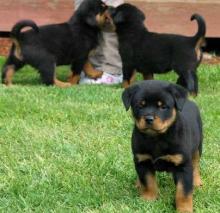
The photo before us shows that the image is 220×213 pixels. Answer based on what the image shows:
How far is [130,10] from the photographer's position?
752 cm

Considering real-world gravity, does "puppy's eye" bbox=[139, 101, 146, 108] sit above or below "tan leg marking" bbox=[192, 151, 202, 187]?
above

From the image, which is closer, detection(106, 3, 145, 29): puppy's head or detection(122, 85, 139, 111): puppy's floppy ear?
detection(122, 85, 139, 111): puppy's floppy ear

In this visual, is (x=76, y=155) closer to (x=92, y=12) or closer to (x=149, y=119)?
(x=149, y=119)

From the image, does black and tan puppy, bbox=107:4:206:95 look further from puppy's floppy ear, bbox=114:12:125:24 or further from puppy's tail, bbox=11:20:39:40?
puppy's tail, bbox=11:20:39:40

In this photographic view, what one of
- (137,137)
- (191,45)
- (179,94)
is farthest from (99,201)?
(191,45)

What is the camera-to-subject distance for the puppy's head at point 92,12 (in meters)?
7.76

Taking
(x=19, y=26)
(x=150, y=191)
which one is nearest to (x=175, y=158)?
Result: (x=150, y=191)

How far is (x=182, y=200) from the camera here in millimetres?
3889

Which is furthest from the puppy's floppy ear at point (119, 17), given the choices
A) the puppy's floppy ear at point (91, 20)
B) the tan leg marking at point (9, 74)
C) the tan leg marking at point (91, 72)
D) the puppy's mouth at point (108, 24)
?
the tan leg marking at point (9, 74)

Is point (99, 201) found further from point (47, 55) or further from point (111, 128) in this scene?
point (47, 55)

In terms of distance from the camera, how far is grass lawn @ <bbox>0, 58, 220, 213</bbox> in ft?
13.4

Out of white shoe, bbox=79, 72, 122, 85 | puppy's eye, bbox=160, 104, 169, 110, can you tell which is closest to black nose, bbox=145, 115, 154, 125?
puppy's eye, bbox=160, 104, 169, 110

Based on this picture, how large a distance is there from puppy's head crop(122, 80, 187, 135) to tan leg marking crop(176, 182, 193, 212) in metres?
0.38

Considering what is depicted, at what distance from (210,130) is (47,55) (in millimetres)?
2575
